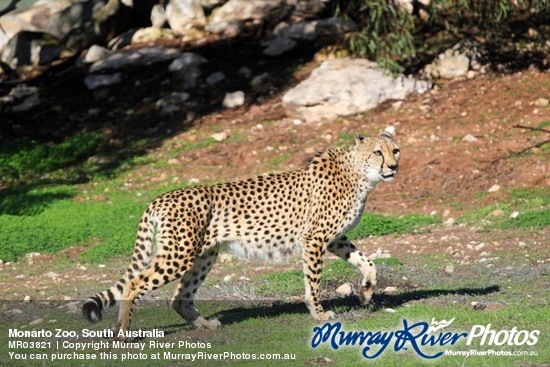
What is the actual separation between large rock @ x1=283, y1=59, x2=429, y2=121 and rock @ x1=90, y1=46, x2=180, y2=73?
186 inches

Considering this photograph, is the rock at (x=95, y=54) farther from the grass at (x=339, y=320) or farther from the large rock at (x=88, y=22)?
the grass at (x=339, y=320)

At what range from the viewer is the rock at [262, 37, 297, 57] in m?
23.7

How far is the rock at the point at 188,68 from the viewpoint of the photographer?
23188 millimetres

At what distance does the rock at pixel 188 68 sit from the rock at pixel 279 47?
1.47 metres

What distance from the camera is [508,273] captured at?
12.5 m

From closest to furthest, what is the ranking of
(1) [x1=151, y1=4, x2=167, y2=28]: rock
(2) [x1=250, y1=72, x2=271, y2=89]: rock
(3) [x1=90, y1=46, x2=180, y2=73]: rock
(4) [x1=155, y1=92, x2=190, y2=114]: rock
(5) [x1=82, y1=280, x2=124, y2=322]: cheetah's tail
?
(5) [x1=82, y1=280, x2=124, y2=322]: cheetah's tail
(4) [x1=155, y1=92, x2=190, y2=114]: rock
(2) [x1=250, y1=72, x2=271, y2=89]: rock
(3) [x1=90, y1=46, x2=180, y2=73]: rock
(1) [x1=151, y1=4, x2=167, y2=28]: rock

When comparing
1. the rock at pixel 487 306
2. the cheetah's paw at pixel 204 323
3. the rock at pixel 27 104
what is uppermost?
the rock at pixel 487 306

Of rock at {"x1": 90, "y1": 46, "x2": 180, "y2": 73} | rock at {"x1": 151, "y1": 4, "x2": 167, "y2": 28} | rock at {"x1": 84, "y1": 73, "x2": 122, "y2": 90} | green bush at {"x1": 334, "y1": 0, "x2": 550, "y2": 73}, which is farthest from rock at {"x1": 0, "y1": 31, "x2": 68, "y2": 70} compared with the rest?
green bush at {"x1": 334, "y1": 0, "x2": 550, "y2": 73}

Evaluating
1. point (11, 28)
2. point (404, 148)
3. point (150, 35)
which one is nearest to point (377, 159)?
point (404, 148)

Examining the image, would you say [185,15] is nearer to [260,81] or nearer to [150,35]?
[150,35]

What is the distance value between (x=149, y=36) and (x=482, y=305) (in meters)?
16.5

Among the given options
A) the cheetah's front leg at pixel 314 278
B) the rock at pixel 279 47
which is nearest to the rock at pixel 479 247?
the cheetah's front leg at pixel 314 278

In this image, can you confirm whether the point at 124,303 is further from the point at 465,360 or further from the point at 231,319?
the point at 465,360

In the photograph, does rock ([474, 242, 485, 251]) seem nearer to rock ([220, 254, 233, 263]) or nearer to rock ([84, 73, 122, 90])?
rock ([220, 254, 233, 263])
